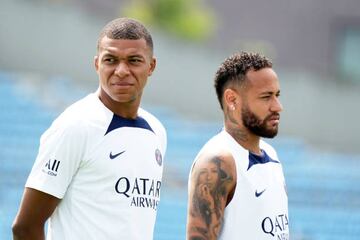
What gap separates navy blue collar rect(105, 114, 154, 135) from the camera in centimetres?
360

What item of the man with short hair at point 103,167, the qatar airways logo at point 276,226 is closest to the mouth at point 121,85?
the man with short hair at point 103,167

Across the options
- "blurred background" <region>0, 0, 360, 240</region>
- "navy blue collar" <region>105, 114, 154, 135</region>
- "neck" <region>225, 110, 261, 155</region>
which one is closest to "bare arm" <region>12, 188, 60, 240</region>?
"navy blue collar" <region>105, 114, 154, 135</region>

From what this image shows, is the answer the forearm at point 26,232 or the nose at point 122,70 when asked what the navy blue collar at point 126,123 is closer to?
the nose at point 122,70

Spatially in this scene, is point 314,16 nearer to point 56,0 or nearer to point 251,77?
point 56,0

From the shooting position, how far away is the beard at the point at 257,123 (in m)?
3.72

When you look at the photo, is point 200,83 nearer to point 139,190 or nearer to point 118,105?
point 118,105

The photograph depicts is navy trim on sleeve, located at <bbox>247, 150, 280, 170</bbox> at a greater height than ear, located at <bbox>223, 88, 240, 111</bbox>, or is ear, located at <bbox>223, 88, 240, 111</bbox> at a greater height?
ear, located at <bbox>223, 88, 240, 111</bbox>

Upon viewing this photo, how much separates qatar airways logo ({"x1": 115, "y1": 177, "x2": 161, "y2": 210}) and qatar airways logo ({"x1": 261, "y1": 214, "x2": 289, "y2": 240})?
0.47 m

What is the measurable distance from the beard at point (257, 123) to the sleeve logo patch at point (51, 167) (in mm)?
830

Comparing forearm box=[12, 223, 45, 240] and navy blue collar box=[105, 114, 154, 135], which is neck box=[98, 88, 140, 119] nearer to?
navy blue collar box=[105, 114, 154, 135]

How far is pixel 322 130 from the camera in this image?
1877cm

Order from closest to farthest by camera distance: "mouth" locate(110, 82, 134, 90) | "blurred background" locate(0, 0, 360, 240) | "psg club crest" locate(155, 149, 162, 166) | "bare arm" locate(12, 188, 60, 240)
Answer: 1. "bare arm" locate(12, 188, 60, 240)
2. "mouth" locate(110, 82, 134, 90)
3. "psg club crest" locate(155, 149, 162, 166)
4. "blurred background" locate(0, 0, 360, 240)

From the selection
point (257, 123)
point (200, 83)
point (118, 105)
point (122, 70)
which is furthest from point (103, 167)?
point (200, 83)

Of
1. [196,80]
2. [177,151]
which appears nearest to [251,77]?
[177,151]
